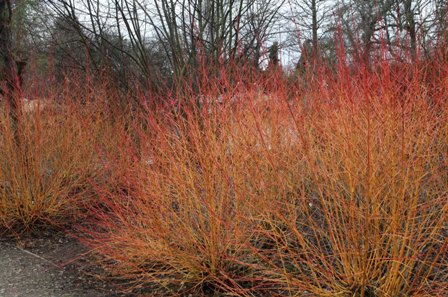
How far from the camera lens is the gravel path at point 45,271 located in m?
3.15

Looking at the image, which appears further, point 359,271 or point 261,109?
point 261,109

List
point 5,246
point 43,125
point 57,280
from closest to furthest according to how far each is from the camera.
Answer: point 57,280, point 5,246, point 43,125

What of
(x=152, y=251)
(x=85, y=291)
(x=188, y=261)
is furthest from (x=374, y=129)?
(x=85, y=291)

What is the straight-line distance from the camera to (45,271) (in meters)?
3.54

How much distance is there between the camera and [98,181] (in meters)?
5.23

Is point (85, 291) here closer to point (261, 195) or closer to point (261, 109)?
point (261, 195)

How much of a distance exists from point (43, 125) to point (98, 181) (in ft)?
2.87

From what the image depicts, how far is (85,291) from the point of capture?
3.15 meters

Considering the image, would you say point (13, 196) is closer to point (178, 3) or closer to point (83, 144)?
point (83, 144)

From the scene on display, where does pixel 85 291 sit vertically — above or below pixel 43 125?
below

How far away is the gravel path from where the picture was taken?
124 inches

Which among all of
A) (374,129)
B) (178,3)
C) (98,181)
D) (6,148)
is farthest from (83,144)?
(374,129)

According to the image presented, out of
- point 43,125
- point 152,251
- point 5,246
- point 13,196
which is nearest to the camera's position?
point 152,251

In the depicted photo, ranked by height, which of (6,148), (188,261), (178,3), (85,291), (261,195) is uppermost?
(178,3)
